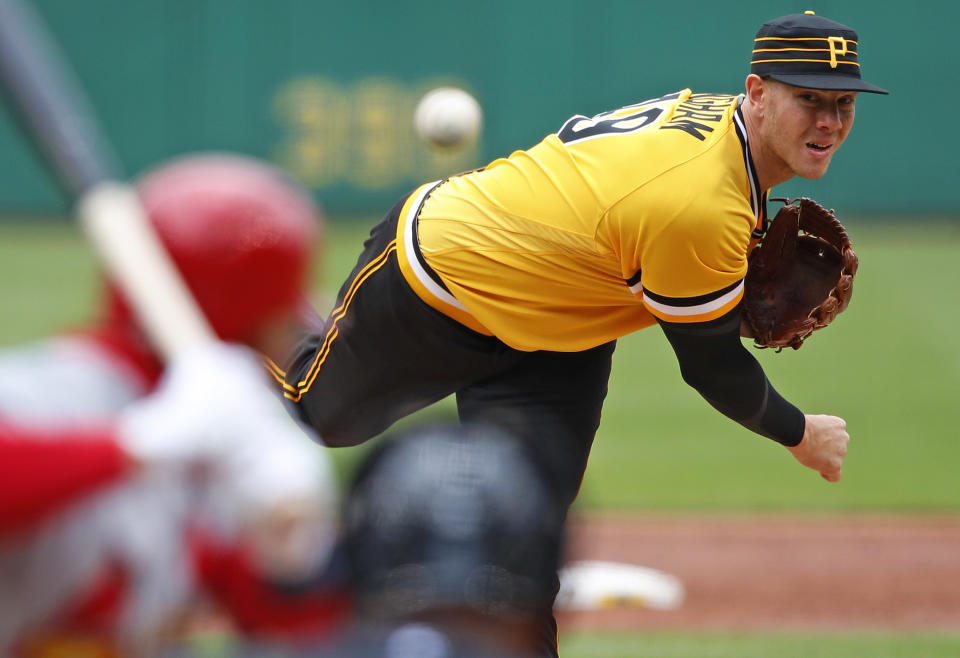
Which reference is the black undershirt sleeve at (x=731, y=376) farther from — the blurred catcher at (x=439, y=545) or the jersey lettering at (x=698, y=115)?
the blurred catcher at (x=439, y=545)

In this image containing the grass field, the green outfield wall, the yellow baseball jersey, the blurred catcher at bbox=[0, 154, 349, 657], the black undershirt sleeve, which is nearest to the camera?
the blurred catcher at bbox=[0, 154, 349, 657]

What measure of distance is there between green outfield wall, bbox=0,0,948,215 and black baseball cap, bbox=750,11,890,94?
12.7 meters

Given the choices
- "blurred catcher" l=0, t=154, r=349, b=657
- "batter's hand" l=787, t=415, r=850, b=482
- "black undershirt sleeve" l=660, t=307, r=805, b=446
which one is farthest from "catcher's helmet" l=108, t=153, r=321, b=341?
"batter's hand" l=787, t=415, r=850, b=482

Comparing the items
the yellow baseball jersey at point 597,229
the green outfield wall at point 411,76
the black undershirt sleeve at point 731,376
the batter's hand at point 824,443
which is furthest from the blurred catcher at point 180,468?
the green outfield wall at point 411,76

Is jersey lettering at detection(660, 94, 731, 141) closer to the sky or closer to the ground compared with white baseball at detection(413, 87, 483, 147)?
closer to the sky

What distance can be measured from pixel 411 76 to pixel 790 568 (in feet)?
36.8

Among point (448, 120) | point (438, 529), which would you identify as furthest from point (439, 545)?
point (448, 120)

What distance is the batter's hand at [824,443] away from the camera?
3.37m

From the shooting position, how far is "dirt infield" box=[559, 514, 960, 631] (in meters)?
5.18

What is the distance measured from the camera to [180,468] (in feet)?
5.03

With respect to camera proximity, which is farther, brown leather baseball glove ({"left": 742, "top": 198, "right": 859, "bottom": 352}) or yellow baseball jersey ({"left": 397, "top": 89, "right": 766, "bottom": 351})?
brown leather baseball glove ({"left": 742, "top": 198, "right": 859, "bottom": 352})

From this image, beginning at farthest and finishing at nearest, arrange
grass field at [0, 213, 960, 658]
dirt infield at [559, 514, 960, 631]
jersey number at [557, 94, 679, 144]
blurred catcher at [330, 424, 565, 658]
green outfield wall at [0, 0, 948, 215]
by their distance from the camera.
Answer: green outfield wall at [0, 0, 948, 215]
dirt infield at [559, 514, 960, 631]
grass field at [0, 213, 960, 658]
jersey number at [557, 94, 679, 144]
blurred catcher at [330, 424, 565, 658]

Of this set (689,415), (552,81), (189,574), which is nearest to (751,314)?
(189,574)

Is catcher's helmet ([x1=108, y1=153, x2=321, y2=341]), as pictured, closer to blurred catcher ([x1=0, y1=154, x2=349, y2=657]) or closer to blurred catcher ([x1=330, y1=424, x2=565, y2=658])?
blurred catcher ([x1=0, y1=154, x2=349, y2=657])
